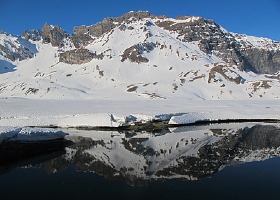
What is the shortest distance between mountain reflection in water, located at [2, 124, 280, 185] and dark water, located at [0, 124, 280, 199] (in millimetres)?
76

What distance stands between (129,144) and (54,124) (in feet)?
54.6

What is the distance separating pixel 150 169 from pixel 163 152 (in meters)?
6.49

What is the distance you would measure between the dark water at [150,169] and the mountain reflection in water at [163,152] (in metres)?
0.08

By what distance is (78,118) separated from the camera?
50.7 metres

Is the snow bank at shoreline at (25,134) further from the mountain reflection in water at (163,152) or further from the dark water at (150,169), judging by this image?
the mountain reflection in water at (163,152)

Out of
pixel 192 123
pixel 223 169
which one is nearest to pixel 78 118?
pixel 192 123

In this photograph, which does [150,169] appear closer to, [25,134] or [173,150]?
[173,150]

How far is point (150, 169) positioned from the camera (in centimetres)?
2775

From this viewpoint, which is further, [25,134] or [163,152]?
[25,134]

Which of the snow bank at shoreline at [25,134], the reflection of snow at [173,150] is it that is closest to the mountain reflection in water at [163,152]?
the reflection of snow at [173,150]

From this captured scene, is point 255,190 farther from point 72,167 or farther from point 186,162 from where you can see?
point 72,167

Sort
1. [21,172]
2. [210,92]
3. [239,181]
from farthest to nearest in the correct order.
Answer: [210,92] → [21,172] → [239,181]

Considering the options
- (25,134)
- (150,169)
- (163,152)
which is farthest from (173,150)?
(25,134)

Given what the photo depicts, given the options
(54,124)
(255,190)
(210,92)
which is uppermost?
(210,92)
